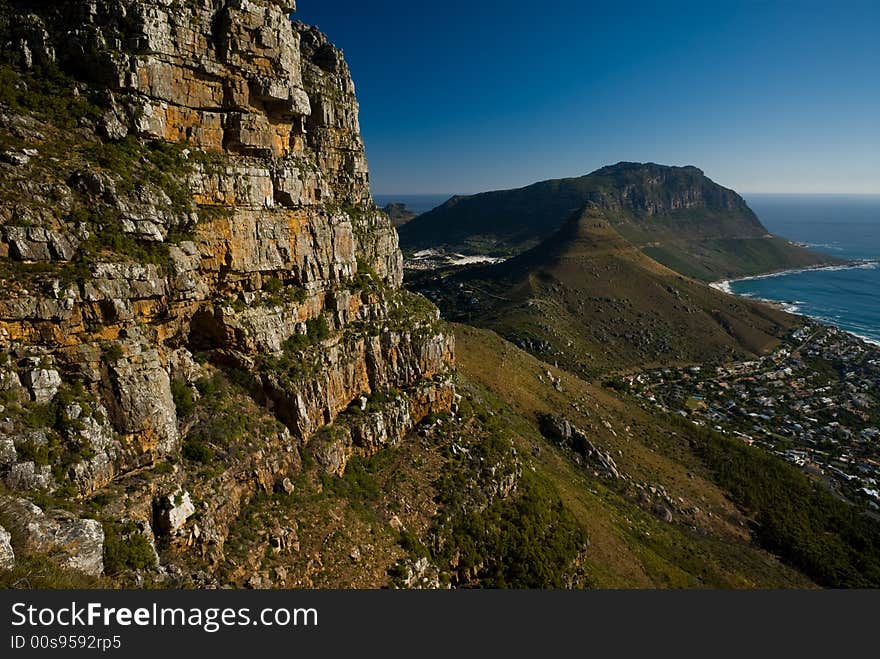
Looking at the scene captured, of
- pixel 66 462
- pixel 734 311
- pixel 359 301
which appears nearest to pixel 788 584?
pixel 359 301

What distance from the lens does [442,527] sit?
3331 cm

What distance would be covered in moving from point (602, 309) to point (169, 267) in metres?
129

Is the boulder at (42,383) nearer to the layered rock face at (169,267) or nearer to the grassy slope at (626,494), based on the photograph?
the layered rock face at (169,267)

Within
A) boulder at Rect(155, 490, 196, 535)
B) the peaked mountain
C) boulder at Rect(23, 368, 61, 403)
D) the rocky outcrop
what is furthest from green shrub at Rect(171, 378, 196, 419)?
the peaked mountain

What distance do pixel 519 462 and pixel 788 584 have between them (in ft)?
134

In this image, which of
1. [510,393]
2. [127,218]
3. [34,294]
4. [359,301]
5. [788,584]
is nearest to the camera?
[34,294]

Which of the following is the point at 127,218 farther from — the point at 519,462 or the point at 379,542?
the point at 519,462

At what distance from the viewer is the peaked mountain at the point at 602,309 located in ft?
396

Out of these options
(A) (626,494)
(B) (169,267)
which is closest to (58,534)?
(B) (169,267)

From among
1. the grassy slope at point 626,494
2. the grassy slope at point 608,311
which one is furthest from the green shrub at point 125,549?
the grassy slope at point 608,311

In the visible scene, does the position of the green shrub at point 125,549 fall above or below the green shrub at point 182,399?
below

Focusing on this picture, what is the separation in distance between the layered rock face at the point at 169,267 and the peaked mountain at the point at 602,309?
79956 millimetres

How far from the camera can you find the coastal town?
293 ft

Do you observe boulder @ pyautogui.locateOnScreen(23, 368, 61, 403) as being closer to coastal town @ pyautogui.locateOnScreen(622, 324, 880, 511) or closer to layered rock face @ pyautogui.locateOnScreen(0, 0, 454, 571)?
layered rock face @ pyautogui.locateOnScreen(0, 0, 454, 571)
